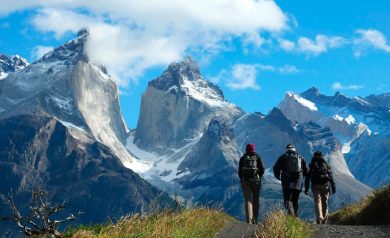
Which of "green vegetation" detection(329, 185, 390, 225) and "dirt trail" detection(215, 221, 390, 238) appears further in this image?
"green vegetation" detection(329, 185, 390, 225)

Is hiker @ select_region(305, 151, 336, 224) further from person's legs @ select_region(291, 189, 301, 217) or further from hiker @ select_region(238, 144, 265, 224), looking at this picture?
hiker @ select_region(238, 144, 265, 224)

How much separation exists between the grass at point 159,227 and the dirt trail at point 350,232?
252 centimetres

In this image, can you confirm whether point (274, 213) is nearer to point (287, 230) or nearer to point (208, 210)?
point (287, 230)

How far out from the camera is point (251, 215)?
21219 mm

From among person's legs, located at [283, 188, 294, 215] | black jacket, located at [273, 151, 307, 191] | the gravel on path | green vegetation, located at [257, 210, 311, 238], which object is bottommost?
the gravel on path

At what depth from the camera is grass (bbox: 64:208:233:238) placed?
11.8 metres

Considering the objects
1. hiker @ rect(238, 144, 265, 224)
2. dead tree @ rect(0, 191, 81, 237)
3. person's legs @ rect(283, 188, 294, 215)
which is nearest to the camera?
dead tree @ rect(0, 191, 81, 237)

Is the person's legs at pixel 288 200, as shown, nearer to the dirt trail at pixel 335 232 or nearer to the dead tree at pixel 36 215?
the dirt trail at pixel 335 232

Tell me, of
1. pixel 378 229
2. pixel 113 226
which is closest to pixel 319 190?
pixel 378 229

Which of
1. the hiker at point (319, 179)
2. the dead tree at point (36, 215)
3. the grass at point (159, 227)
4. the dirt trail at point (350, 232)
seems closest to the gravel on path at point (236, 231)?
the grass at point (159, 227)

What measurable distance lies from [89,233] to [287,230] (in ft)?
12.7

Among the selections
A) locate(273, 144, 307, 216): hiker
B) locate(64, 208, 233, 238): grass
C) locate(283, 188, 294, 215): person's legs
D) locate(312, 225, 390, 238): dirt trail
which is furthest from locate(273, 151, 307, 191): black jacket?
locate(64, 208, 233, 238): grass

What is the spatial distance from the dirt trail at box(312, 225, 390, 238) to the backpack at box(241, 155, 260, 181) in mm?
4819

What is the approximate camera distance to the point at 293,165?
21.2 meters
